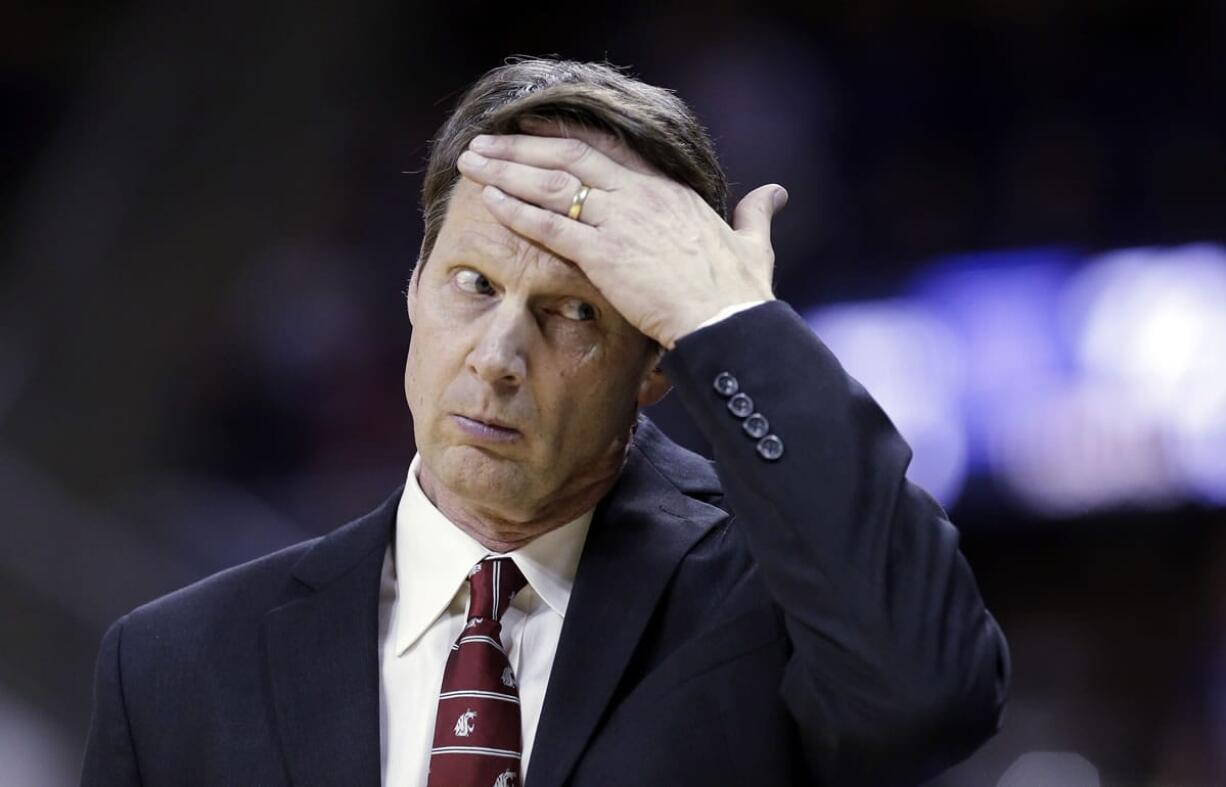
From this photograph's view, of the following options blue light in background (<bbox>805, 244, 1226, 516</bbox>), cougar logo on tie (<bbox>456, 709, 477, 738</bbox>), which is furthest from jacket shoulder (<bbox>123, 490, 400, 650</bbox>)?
blue light in background (<bbox>805, 244, 1226, 516</bbox>)

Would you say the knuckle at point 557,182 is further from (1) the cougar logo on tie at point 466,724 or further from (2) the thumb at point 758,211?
(1) the cougar logo on tie at point 466,724

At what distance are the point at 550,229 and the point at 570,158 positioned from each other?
0.08 metres

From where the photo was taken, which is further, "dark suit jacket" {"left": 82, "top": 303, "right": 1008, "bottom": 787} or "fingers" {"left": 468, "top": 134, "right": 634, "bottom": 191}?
"fingers" {"left": 468, "top": 134, "right": 634, "bottom": 191}

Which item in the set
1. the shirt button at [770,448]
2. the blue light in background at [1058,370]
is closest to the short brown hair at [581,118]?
the shirt button at [770,448]

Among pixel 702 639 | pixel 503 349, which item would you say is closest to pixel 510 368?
pixel 503 349

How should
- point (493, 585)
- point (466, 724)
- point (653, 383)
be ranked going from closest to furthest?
point (466, 724) → point (493, 585) → point (653, 383)

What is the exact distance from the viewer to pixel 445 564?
5.39 feet

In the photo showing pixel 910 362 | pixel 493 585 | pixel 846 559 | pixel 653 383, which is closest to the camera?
pixel 846 559

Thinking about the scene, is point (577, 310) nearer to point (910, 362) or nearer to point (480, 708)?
point (480, 708)

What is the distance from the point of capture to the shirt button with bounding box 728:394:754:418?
1430 millimetres

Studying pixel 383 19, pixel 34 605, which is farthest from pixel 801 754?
pixel 383 19

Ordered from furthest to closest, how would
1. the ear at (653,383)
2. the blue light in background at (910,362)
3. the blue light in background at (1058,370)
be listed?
the blue light in background at (910,362)
the blue light in background at (1058,370)
the ear at (653,383)

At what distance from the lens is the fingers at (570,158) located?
1.54 m

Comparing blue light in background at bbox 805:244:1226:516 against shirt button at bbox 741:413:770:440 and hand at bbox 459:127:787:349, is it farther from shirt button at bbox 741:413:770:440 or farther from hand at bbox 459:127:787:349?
shirt button at bbox 741:413:770:440
